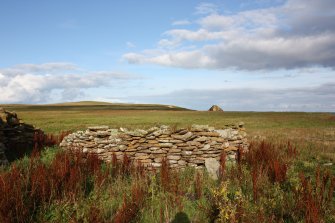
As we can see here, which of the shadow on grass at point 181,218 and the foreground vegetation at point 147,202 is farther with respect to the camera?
the shadow on grass at point 181,218

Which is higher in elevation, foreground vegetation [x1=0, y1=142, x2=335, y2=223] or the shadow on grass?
foreground vegetation [x1=0, y1=142, x2=335, y2=223]

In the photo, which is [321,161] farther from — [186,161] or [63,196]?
[63,196]

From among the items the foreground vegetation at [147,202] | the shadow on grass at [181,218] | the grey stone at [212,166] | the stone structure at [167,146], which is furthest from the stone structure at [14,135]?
the shadow on grass at [181,218]

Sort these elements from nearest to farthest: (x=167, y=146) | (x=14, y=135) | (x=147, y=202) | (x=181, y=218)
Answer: (x=181, y=218) < (x=147, y=202) < (x=167, y=146) < (x=14, y=135)

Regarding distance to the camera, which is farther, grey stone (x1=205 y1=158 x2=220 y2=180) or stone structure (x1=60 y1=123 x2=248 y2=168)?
stone structure (x1=60 y1=123 x2=248 y2=168)

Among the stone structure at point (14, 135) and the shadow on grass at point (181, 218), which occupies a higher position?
the stone structure at point (14, 135)

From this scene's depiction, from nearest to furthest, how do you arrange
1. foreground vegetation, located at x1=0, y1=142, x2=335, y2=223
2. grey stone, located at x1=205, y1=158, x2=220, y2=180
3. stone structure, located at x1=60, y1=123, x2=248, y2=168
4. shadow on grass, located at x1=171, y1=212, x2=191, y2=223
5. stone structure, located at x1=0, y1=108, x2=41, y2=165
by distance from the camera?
foreground vegetation, located at x1=0, y1=142, x2=335, y2=223, shadow on grass, located at x1=171, y1=212, x2=191, y2=223, grey stone, located at x1=205, y1=158, x2=220, y2=180, stone structure, located at x1=60, y1=123, x2=248, y2=168, stone structure, located at x1=0, y1=108, x2=41, y2=165

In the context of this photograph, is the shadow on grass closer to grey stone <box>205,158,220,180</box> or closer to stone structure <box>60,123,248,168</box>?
grey stone <box>205,158,220,180</box>

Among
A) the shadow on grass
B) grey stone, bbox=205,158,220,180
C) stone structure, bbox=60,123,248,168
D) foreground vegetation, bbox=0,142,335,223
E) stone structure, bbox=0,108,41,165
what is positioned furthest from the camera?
stone structure, bbox=0,108,41,165

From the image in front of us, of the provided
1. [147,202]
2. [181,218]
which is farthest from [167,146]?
[181,218]

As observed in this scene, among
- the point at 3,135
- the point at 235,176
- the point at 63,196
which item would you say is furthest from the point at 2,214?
the point at 3,135

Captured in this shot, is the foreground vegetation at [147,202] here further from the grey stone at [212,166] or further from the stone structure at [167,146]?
the stone structure at [167,146]

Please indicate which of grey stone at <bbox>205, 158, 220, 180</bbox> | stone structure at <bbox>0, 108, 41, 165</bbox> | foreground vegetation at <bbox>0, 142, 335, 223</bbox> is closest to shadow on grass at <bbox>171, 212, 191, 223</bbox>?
foreground vegetation at <bbox>0, 142, 335, 223</bbox>

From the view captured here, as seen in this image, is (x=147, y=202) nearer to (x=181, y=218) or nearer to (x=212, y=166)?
(x=181, y=218)
